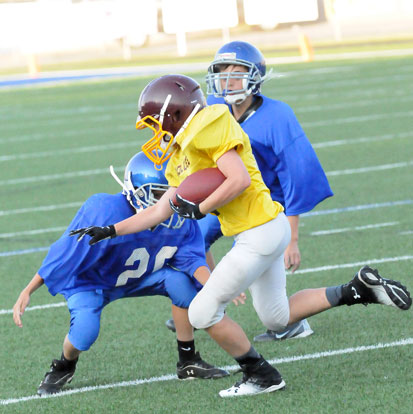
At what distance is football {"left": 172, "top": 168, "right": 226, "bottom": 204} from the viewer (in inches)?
153

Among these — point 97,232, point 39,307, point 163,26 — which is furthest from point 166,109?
point 163,26

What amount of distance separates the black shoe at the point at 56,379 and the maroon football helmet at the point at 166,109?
1.15 m

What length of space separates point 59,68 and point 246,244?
24490 mm

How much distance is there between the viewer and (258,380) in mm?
4164

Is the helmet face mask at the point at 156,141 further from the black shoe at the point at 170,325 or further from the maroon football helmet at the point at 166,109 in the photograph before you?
the black shoe at the point at 170,325

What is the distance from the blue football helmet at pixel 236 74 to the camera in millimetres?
5039

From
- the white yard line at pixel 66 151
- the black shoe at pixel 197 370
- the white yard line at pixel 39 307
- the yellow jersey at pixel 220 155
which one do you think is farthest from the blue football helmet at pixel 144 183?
the white yard line at pixel 66 151

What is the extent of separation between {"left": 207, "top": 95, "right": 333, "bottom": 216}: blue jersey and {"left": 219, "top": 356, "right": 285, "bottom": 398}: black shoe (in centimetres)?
113

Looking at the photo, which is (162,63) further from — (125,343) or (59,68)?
(125,343)

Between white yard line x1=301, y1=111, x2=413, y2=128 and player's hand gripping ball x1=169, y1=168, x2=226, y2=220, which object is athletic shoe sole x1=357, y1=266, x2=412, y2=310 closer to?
player's hand gripping ball x1=169, y1=168, x2=226, y2=220

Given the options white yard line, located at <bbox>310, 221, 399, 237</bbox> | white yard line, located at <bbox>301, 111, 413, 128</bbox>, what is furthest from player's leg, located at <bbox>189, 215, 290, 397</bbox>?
white yard line, located at <bbox>301, 111, 413, 128</bbox>

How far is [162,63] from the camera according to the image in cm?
2603

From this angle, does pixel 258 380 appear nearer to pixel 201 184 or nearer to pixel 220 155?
pixel 201 184

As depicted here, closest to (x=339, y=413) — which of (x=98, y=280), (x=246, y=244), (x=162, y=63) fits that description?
(x=246, y=244)
